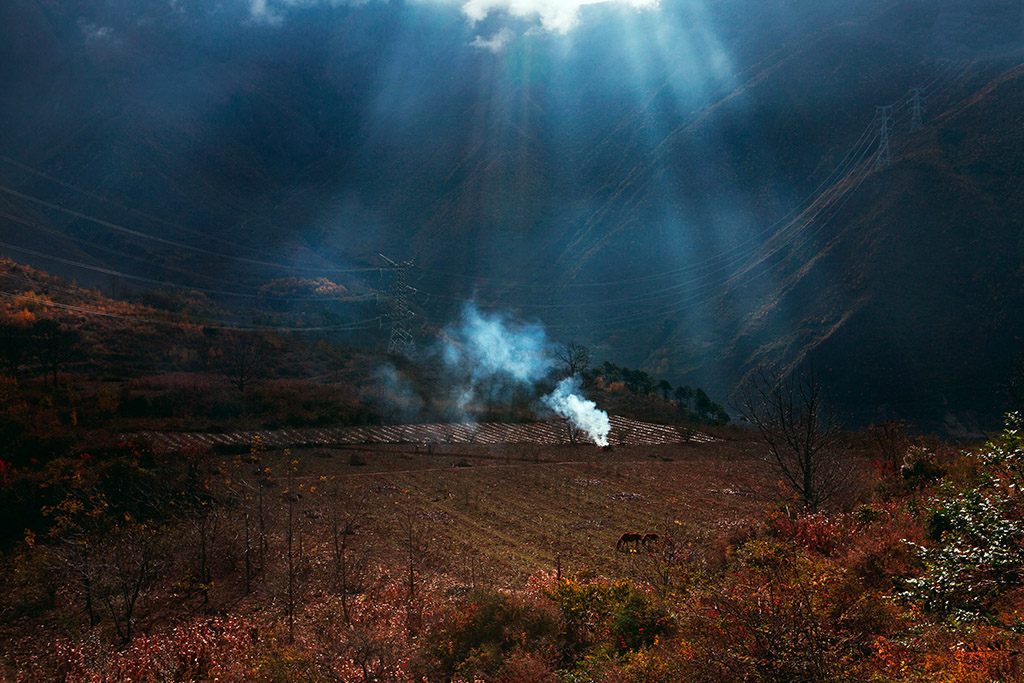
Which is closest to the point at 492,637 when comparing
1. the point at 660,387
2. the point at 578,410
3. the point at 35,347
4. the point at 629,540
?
the point at 629,540

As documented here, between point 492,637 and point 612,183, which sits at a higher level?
point 612,183

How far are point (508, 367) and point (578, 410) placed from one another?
1439cm

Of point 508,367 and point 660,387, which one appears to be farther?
point 660,387

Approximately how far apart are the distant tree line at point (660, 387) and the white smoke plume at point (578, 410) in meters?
5.99

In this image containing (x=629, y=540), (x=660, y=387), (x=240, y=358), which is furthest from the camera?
(x=660, y=387)

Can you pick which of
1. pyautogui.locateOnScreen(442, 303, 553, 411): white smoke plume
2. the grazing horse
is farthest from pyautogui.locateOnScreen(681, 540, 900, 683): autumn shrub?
pyautogui.locateOnScreen(442, 303, 553, 411): white smoke plume

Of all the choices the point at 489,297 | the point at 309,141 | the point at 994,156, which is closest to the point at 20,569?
the point at 489,297

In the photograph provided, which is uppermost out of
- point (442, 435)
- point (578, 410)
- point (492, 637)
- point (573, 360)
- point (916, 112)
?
point (916, 112)

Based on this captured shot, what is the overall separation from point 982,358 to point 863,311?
12.1 meters

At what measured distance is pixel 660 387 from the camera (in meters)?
67.6

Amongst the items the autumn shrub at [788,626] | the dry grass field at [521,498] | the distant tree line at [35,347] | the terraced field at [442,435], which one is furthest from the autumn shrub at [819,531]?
the distant tree line at [35,347]

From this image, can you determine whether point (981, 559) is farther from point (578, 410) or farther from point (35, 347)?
point (35, 347)

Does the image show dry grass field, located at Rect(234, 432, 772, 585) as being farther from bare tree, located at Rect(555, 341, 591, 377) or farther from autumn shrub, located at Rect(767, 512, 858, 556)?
bare tree, located at Rect(555, 341, 591, 377)

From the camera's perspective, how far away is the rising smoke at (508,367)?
51125 mm
